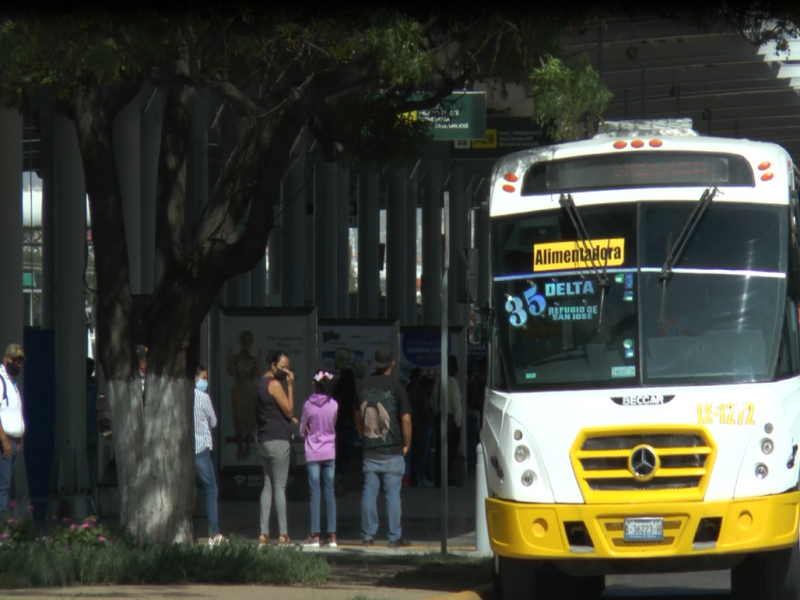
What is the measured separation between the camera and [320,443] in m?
15.4

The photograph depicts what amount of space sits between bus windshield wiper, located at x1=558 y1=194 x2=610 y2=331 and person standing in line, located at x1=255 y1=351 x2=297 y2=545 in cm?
542

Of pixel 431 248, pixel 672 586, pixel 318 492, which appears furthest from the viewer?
pixel 431 248

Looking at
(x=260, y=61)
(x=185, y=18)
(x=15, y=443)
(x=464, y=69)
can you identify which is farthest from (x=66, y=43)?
(x=15, y=443)

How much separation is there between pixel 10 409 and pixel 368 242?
28.4m

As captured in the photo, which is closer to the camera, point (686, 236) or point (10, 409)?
point (686, 236)

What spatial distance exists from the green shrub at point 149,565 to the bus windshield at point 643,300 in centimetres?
263

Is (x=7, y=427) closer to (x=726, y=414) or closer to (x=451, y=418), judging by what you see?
(x=726, y=414)

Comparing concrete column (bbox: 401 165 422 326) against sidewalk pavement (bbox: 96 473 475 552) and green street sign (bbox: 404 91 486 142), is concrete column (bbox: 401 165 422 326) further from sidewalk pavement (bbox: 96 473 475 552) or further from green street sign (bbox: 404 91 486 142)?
green street sign (bbox: 404 91 486 142)

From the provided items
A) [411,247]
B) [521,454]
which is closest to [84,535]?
[521,454]

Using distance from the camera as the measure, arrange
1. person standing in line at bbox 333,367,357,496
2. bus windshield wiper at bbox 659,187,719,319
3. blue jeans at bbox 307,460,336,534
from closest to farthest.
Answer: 1. bus windshield wiper at bbox 659,187,719,319
2. blue jeans at bbox 307,460,336,534
3. person standing in line at bbox 333,367,357,496

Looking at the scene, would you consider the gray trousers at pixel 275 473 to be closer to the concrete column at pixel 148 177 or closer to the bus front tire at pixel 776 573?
the bus front tire at pixel 776 573

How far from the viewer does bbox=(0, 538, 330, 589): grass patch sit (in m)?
11.1

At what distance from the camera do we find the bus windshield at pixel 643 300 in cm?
1021

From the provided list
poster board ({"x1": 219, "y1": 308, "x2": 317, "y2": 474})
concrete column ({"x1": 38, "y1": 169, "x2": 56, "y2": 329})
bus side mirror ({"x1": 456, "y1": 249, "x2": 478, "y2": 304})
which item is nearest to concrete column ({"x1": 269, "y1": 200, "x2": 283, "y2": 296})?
concrete column ({"x1": 38, "y1": 169, "x2": 56, "y2": 329})
